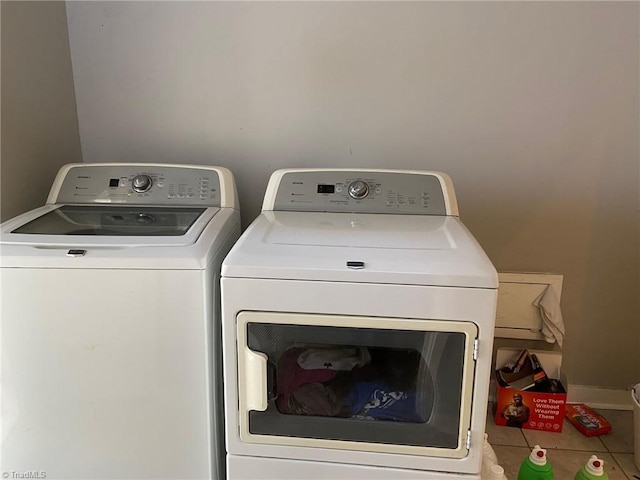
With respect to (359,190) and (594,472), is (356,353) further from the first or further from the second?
(594,472)

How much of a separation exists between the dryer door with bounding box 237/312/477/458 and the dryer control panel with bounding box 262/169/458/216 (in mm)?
544

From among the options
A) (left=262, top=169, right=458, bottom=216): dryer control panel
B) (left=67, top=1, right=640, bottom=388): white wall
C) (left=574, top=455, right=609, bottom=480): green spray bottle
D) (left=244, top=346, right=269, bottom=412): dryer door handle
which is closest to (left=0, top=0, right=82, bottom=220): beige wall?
(left=67, top=1, right=640, bottom=388): white wall

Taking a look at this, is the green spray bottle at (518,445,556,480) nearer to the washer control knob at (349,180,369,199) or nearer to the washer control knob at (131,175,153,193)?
the washer control knob at (349,180,369,199)

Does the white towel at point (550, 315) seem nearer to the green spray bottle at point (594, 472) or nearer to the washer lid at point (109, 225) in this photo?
the green spray bottle at point (594, 472)

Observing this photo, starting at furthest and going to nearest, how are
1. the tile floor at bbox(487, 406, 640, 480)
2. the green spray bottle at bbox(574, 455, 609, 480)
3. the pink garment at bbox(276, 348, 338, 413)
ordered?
1. the tile floor at bbox(487, 406, 640, 480)
2. the green spray bottle at bbox(574, 455, 609, 480)
3. the pink garment at bbox(276, 348, 338, 413)

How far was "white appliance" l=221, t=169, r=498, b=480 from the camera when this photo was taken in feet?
3.89

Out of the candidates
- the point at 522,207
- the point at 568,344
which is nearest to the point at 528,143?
the point at 522,207

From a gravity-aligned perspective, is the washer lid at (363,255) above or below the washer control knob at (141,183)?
below

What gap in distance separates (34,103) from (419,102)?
1269mm

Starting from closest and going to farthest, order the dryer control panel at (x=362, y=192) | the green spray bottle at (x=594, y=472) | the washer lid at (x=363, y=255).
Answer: the washer lid at (x=363, y=255), the green spray bottle at (x=594, y=472), the dryer control panel at (x=362, y=192)

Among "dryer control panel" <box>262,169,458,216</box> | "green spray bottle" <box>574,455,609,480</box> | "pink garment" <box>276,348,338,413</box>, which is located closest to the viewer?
"pink garment" <box>276,348,338,413</box>

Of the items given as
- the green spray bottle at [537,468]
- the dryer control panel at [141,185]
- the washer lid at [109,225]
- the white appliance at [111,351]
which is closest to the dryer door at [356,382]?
the white appliance at [111,351]

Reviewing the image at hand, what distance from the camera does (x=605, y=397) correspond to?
2146 mm

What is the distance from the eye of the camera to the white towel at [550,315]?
1986mm
